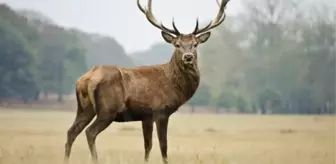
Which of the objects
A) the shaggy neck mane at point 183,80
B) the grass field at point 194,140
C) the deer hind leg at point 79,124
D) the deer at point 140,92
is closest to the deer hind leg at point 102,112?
the deer at point 140,92

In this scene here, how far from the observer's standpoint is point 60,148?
748 centimetres

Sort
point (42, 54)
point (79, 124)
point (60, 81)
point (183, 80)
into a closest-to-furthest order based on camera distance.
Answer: point (79, 124)
point (183, 80)
point (60, 81)
point (42, 54)

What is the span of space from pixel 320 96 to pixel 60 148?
3.95 m

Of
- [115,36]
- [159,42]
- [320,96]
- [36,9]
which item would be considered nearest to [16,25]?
[36,9]

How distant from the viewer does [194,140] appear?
28.8ft

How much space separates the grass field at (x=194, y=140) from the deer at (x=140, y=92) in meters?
0.40

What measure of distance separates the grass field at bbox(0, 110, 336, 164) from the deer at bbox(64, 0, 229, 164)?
0.40m

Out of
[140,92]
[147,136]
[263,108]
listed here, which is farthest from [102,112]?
[263,108]

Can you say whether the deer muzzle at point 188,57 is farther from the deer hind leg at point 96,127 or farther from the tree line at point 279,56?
the tree line at point 279,56

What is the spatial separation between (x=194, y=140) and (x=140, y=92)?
2.82m

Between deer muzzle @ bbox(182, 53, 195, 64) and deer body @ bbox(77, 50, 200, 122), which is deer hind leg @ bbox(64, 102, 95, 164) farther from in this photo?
deer muzzle @ bbox(182, 53, 195, 64)

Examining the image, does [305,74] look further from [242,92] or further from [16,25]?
[16,25]

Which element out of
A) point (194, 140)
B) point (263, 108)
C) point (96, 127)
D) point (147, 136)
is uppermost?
point (96, 127)

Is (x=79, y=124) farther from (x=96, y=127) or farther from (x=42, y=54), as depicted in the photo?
(x=42, y=54)
